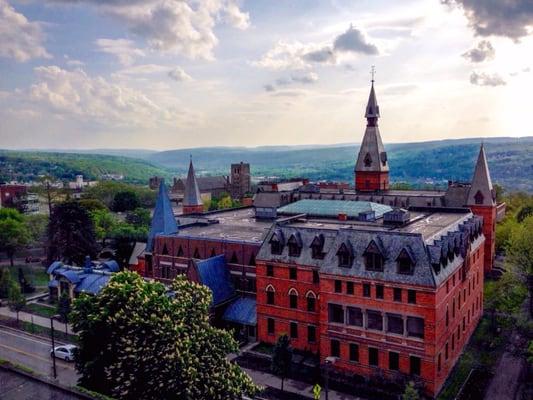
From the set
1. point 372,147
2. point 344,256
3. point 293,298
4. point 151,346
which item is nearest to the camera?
point 151,346

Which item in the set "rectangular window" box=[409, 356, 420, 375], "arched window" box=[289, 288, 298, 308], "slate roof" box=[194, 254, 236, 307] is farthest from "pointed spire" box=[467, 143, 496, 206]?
"slate roof" box=[194, 254, 236, 307]

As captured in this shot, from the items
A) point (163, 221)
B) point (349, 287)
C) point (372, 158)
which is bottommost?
point (349, 287)

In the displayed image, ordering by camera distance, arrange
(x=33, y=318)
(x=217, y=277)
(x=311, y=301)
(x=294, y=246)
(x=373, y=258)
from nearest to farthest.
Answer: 1. (x=373, y=258)
2. (x=311, y=301)
3. (x=294, y=246)
4. (x=217, y=277)
5. (x=33, y=318)

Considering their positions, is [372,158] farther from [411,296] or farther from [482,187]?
[411,296]

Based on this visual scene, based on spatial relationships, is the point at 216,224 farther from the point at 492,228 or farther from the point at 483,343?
the point at 492,228

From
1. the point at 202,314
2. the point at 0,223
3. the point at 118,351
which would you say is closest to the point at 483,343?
the point at 202,314

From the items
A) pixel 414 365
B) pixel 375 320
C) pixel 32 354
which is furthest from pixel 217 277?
pixel 414 365

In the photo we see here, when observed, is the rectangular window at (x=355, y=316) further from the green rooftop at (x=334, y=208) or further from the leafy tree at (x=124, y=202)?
the leafy tree at (x=124, y=202)
